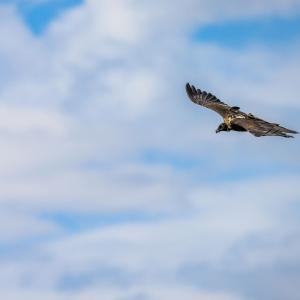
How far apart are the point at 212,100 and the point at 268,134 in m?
18.5

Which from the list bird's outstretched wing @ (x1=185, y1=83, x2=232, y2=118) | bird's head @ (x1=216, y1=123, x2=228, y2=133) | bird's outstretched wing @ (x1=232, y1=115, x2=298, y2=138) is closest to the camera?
bird's outstretched wing @ (x1=232, y1=115, x2=298, y2=138)

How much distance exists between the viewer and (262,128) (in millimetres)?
52312

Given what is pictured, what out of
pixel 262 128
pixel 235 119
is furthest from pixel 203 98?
pixel 262 128

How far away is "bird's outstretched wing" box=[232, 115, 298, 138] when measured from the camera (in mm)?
50156

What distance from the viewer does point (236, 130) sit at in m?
60.1

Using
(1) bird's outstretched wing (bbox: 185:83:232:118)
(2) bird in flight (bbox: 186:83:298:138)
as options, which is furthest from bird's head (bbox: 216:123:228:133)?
(1) bird's outstretched wing (bbox: 185:83:232:118)

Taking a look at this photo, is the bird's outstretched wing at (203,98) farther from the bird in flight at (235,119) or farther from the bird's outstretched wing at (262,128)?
the bird's outstretched wing at (262,128)

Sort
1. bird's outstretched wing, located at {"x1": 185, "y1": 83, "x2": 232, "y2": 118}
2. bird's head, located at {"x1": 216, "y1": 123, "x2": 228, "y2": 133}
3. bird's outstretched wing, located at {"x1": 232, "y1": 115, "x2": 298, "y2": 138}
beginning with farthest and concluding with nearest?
bird's outstretched wing, located at {"x1": 185, "y1": 83, "x2": 232, "y2": 118} < bird's head, located at {"x1": 216, "y1": 123, "x2": 228, "y2": 133} < bird's outstretched wing, located at {"x1": 232, "y1": 115, "x2": 298, "y2": 138}

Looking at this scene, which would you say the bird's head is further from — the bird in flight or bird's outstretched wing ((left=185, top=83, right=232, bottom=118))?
bird's outstretched wing ((left=185, top=83, right=232, bottom=118))

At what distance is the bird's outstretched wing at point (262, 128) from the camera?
5016 cm

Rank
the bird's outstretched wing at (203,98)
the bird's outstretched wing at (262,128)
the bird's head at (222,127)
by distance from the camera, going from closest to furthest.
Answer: the bird's outstretched wing at (262,128) < the bird's head at (222,127) < the bird's outstretched wing at (203,98)

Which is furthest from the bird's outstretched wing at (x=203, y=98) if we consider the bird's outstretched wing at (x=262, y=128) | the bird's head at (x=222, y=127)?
the bird's outstretched wing at (x=262, y=128)

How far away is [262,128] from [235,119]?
709 cm

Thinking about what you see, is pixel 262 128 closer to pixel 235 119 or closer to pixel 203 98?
pixel 235 119
